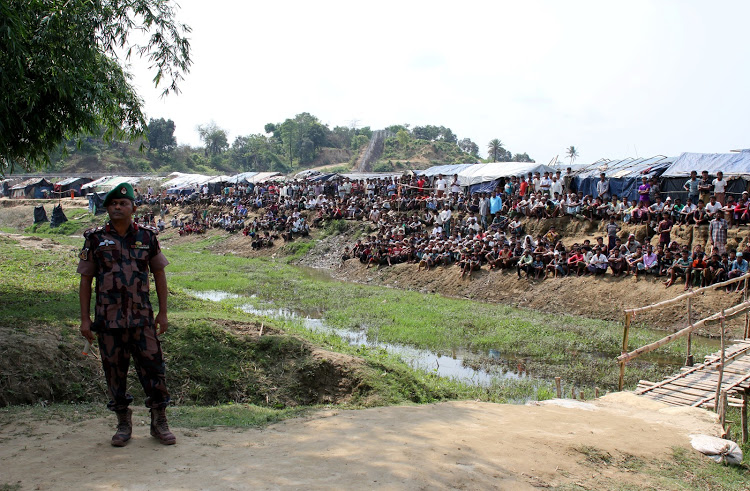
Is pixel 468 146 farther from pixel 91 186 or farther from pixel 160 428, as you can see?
pixel 160 428

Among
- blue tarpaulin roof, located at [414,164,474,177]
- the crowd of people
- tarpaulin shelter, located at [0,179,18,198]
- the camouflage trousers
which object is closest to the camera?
the camouflage trousers

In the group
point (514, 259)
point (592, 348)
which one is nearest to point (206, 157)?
point (514, 259)

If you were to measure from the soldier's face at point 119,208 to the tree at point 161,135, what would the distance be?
81.4m

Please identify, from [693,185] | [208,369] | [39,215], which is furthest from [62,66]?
[39,215]

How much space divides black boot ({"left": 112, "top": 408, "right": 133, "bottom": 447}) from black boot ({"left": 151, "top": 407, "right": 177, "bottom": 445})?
0.58 feet

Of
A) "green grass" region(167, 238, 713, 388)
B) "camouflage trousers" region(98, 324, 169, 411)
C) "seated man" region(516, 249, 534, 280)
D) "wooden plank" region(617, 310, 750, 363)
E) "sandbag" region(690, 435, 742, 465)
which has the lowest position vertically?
"green grass" region(167, 238, 713, 388)

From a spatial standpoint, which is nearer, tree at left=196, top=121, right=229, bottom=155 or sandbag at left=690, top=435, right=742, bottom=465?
sandbag at left=690, top=435, right=742, bottom=465

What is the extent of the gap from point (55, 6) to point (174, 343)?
555 cm

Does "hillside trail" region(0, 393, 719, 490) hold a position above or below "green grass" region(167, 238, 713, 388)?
above

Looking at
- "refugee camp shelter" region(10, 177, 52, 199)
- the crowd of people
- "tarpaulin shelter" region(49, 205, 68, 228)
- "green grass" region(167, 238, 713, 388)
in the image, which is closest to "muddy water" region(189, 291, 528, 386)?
"green grass" region(167, 238, 713, 388)

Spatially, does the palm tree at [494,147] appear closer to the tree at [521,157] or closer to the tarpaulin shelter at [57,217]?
the tree at [521,157]

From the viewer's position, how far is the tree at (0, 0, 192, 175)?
830 centimetres

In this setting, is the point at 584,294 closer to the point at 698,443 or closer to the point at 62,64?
the point at 698,443

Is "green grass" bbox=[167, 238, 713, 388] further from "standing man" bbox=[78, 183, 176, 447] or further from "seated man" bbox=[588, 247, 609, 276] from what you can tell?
"standing man" bbox=[78, 183, 176, 447]
